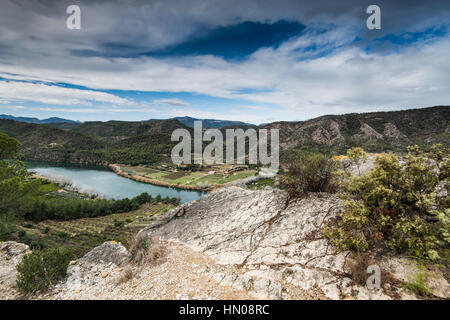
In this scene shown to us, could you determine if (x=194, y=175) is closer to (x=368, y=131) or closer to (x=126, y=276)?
(x=368, y=131)

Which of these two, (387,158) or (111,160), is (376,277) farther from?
(111,160)

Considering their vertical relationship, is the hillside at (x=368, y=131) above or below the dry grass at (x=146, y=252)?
above

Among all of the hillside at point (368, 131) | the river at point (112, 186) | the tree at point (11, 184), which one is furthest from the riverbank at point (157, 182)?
the tree at point (11, 184)

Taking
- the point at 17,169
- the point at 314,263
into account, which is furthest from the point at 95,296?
the point at 17,169

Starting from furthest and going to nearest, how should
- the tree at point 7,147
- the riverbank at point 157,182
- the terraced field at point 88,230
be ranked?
the riverbank at point 157,182 → the terraced field at point 88,230 → the tree at point 7,147

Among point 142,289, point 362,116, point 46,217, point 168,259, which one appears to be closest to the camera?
point 142,289

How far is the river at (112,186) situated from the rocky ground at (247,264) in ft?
215

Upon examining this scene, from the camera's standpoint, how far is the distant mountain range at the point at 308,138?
78.0 m

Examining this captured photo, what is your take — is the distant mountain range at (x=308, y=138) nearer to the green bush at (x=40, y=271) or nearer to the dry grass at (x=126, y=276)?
the dry grass at (x=126, y=276)

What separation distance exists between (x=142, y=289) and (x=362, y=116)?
439 feet

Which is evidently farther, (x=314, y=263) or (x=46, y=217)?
(x=46, y=217)

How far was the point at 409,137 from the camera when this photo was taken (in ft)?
255

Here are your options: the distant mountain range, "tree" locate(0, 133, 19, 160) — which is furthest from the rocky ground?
"tree" locate(0, 133, 19, 160)

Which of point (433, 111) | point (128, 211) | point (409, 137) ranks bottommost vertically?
point (128, 211)
